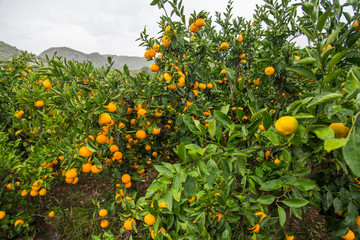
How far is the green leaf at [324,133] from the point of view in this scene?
0.56m

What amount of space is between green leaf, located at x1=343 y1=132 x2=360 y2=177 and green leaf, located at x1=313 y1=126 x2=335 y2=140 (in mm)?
87

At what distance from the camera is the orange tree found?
2.46 ft

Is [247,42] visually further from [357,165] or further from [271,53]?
[357,165]

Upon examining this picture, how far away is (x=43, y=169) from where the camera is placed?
218 cm

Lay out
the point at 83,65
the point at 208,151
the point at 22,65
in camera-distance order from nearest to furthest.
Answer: the point at 208,151
the point at 83,65
the point at 22,65

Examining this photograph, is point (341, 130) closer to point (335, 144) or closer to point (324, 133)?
point (324, 133)

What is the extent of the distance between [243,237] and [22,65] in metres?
5.11

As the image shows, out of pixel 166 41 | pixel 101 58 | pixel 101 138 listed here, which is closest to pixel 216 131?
pixel 101 138

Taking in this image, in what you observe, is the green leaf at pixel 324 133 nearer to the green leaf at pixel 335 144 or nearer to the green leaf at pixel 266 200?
the green leaf at pixel 335 144

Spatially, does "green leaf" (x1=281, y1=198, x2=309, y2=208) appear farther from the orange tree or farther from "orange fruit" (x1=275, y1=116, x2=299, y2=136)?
"orange fruit" (x1=275, y1=116, x2=299, y2=136)

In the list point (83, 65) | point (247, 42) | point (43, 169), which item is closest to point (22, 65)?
point (43, 169)

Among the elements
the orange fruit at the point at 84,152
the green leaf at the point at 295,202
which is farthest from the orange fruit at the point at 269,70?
the orange fruit at the point at 84,152

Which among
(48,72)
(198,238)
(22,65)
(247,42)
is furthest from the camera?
(22,65)

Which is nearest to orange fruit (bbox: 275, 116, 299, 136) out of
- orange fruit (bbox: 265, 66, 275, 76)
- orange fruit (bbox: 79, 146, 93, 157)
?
orange fruit (bbox: 265, 66, 275, 76)
